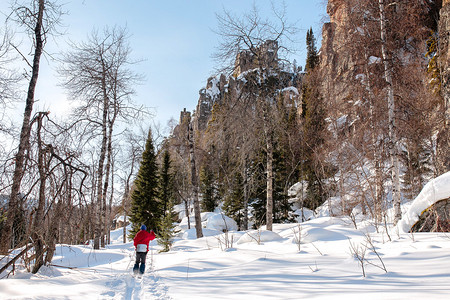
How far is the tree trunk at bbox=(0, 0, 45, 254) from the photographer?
16.0 feet

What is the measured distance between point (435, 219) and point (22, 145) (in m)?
8.78

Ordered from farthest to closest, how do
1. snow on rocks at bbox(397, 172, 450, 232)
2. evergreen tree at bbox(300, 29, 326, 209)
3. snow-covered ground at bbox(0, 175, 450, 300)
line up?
evergreen tree at bbox(300, 29, 326, 209), snow on rocks at bbox(397, 172, 450, 232), snow-covered ground at bbox(0, 175, 450, 300)

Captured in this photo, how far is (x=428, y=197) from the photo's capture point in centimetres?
593

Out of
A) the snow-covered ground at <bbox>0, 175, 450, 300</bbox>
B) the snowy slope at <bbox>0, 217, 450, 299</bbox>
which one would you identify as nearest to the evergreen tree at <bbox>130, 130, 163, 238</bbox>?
the snow-covered ground at <bbox>0, 175, 450, 300</bbox>

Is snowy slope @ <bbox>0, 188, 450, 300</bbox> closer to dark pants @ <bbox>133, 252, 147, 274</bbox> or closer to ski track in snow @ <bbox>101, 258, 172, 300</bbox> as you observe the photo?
ski track in snow @ <bbox>101, 258, 172, 300</bbox>

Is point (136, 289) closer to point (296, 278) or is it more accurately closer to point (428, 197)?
point (296, 278)

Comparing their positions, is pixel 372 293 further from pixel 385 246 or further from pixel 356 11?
pixel 356 11

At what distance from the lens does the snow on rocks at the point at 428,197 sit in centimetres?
577

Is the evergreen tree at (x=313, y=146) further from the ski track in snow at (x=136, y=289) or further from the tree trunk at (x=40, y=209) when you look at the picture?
the tree trunk at (x=40, y=209)

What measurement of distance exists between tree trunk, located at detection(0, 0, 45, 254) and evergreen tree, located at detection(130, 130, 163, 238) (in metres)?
14.8

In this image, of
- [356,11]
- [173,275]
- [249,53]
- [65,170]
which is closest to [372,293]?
[173,275]

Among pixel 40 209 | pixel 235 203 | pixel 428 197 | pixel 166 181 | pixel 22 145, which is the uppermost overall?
pixel 166 181

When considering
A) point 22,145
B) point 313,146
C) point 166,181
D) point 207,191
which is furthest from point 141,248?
point 207,191

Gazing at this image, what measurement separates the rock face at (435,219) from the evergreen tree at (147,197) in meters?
17.6
